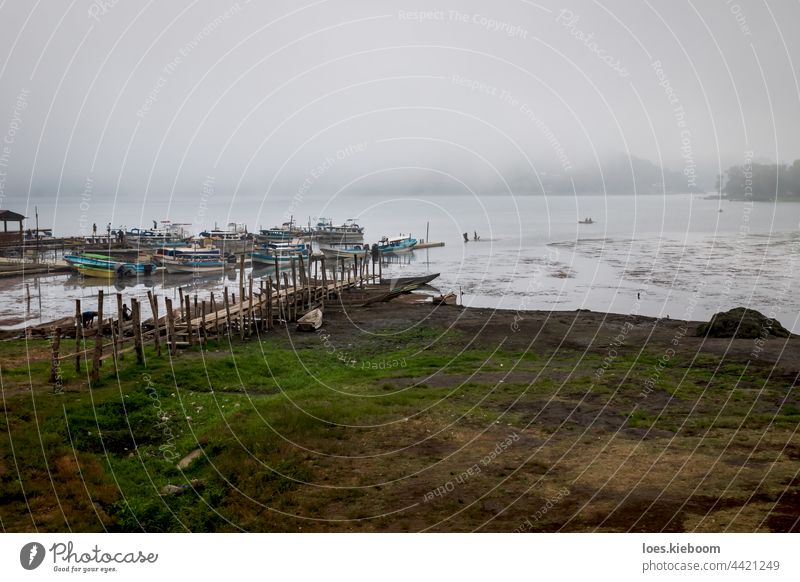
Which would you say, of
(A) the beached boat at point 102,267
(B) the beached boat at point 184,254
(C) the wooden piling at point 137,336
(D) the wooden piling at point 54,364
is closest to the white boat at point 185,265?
(B) the beached boat at point 184,254

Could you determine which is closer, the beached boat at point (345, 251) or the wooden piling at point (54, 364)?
the wooden piling at point (54, 364)

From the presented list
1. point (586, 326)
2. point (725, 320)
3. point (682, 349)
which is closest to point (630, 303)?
point (586, 326)

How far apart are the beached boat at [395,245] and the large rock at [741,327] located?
54.4 meters

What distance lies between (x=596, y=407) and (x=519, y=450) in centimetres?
421

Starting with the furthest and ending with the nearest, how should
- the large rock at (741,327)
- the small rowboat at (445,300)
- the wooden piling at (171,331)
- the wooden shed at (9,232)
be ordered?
the wooden shed at (9,232)
the small rowboat at (445,300)
the large rock at (741,327)
the wooden piling at (171,331)

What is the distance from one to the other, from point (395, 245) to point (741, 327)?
5756 cm

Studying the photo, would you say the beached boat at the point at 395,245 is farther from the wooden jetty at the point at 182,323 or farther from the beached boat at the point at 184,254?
the wooden jetty at the point at 182,323

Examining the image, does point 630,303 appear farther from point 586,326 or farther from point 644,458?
point 644,458

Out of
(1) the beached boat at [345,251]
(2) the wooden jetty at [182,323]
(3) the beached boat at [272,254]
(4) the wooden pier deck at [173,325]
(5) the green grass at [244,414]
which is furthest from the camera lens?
(1) the beached boat at [345,251]

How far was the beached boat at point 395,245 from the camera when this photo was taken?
266ft

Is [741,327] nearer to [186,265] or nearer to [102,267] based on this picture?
[186,265]

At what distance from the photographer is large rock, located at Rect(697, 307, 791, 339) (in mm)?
26766

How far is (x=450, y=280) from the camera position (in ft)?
186

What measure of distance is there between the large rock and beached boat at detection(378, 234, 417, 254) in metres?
54.4
